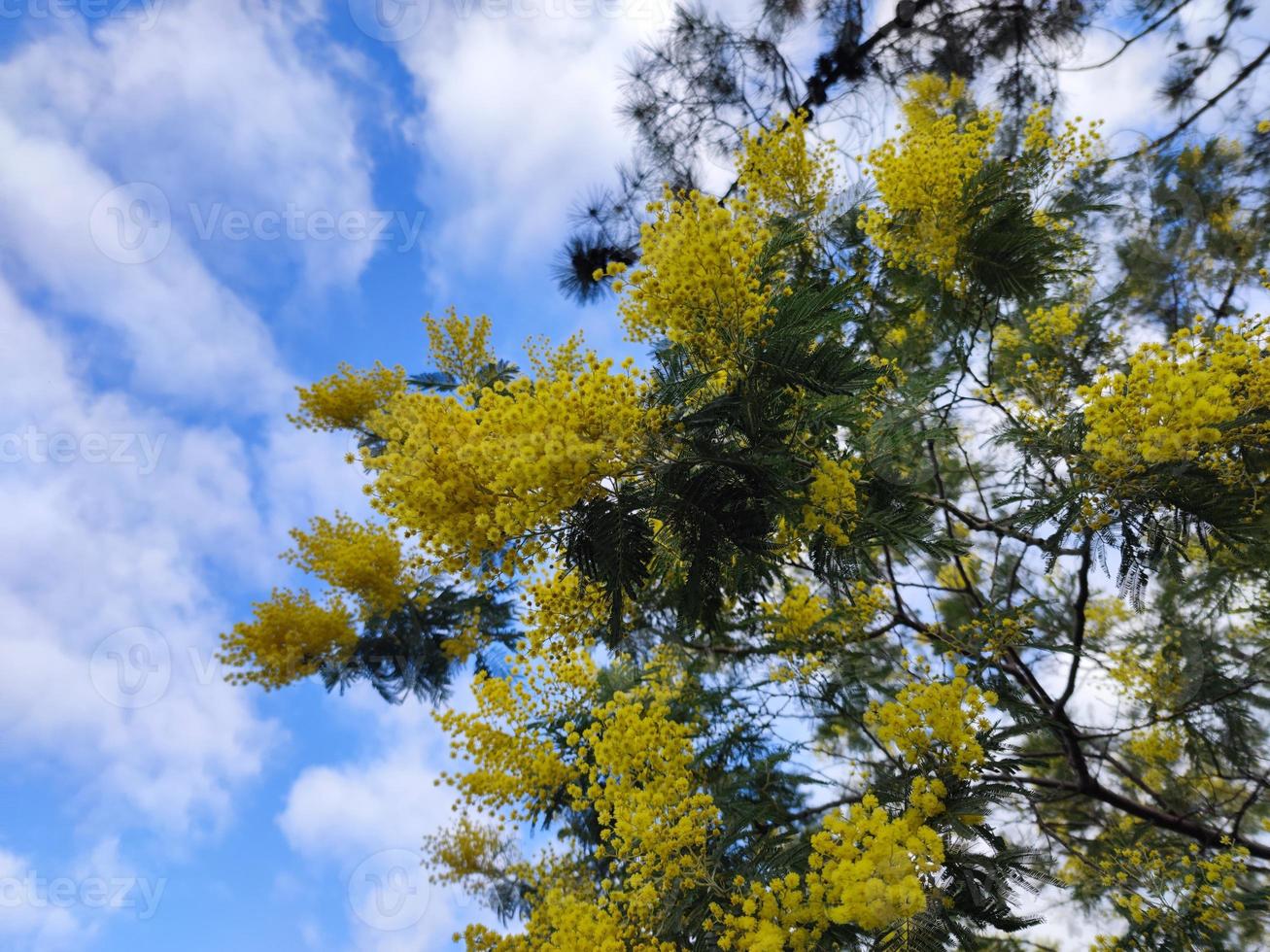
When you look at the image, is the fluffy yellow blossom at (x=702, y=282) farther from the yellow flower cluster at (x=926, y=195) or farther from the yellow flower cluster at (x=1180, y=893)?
the yellow flower cluster at (x=1180, y=893)

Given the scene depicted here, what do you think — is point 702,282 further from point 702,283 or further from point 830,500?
point 830,500

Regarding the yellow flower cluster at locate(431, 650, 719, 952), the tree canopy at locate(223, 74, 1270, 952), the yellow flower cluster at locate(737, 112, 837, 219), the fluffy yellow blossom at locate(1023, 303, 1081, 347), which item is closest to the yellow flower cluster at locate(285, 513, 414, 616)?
the tree canopy at locate(223, 74, 1270, 952)

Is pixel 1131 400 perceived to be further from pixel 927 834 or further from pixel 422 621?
pixel 422 621

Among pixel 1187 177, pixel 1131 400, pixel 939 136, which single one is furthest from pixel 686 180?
pixel 1131 400

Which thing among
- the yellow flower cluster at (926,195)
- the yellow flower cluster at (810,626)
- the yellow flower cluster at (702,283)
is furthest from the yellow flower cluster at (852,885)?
the yellow flower cluster at (926,195)

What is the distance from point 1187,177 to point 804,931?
6948 mm

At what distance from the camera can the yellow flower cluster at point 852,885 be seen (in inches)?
80.4

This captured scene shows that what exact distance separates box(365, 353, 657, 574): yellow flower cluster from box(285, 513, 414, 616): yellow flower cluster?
354 centimetres

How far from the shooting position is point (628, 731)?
2.97 metres

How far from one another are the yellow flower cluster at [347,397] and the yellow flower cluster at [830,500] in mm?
4551

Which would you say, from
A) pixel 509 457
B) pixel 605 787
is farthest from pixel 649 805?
pixel 509 457

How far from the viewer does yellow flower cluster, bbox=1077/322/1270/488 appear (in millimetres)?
2381

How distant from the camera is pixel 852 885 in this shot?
2.10 m

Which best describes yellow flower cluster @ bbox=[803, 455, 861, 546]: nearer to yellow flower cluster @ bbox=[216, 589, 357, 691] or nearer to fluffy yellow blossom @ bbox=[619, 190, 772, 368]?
fluffy yellow blossom @ bbox=[619, 190, 772, 368]
